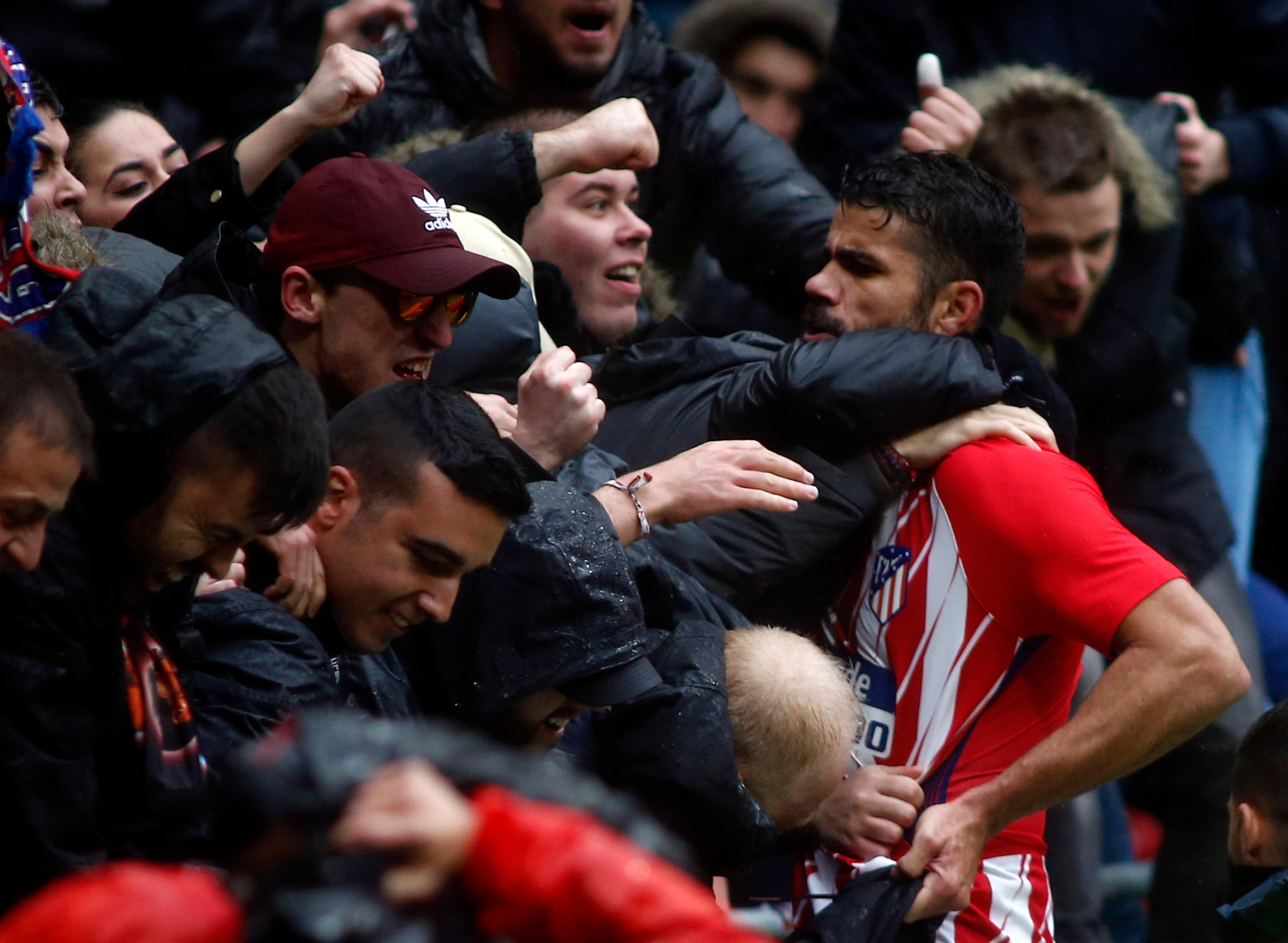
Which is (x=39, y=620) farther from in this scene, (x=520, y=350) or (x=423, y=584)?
(x=520, y=350)

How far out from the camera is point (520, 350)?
3293 mm

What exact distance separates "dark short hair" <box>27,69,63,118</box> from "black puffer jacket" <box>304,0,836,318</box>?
795 mm

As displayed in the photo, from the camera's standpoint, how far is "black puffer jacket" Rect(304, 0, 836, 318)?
3.96m

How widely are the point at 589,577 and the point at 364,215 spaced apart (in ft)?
2.54

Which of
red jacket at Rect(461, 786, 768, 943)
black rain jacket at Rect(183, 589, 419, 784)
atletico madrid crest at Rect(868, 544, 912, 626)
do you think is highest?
red jacket at Rect(461, 786, 768, 943)

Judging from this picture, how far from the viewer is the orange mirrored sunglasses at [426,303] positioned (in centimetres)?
294

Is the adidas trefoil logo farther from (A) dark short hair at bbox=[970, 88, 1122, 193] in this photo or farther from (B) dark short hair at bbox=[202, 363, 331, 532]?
(A) dark short hair at bbox=[970, 88, 1122, 193]

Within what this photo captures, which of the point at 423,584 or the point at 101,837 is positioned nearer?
the point at 101,837

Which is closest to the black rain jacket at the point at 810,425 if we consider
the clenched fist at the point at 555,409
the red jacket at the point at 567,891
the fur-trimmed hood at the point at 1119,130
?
the clenched fist at the point at 555,409

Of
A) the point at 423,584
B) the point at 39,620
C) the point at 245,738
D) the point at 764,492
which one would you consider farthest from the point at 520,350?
the point at 39,620

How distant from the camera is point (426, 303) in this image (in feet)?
9.67

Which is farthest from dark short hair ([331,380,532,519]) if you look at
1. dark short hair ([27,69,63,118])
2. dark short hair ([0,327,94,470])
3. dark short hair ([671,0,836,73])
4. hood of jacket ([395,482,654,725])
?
dark short hair ([671,0,836,73])

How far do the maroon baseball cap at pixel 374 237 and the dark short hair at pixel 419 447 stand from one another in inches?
11.6

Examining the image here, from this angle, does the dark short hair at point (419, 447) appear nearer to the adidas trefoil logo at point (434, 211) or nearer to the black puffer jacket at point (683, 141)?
the adidas trefoil logo at point (434, 211)
